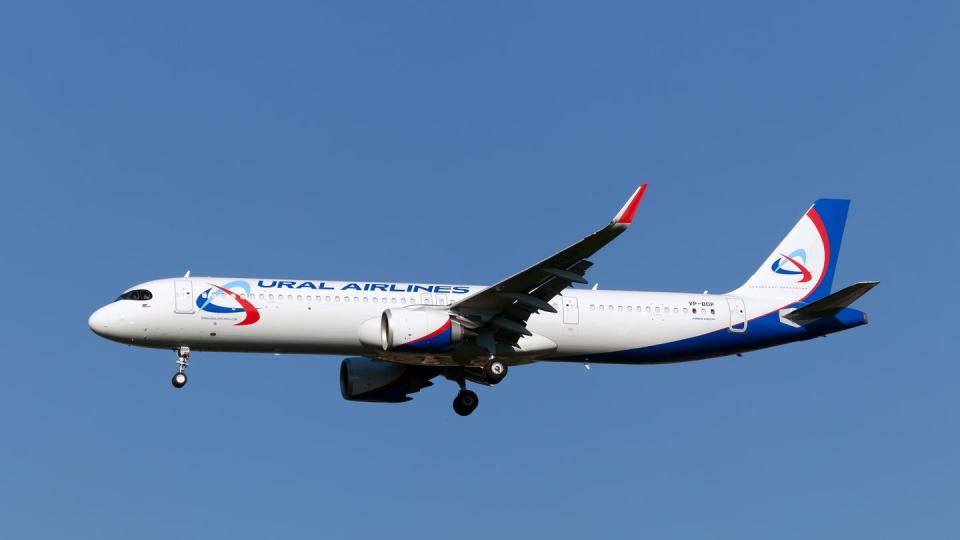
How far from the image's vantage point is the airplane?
44.2 m

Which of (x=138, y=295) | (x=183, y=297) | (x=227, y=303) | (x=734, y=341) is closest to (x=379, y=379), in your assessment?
(x=227, y=303)

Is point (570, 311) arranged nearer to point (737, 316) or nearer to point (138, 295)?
point (737, 316)

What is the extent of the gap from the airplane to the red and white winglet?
2.79 meters

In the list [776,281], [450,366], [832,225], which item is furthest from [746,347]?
[450,366]

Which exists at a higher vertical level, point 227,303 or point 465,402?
point 227,303

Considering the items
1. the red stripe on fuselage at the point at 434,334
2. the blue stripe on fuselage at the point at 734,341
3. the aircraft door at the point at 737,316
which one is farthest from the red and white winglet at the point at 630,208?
the aircraft door at the point at 737,316

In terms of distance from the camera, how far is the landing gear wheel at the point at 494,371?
149ft

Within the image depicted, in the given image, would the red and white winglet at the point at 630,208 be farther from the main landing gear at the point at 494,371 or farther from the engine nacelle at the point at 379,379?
the engine nacelle at the point at 379,379

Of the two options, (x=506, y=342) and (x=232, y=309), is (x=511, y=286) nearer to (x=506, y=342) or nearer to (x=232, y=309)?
(x=506, y=342)

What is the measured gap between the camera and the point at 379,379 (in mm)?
49844

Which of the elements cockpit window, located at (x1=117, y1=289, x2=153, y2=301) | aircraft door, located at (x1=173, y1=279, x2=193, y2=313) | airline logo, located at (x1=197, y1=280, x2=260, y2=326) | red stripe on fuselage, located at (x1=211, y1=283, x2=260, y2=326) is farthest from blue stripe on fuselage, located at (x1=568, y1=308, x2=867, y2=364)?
cockpit window, located at (x1=117, y1=289, x2=153, y2=301)

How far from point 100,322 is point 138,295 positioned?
1377mm

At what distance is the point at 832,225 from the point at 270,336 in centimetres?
2056

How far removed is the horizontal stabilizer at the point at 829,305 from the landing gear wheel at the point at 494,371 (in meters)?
9.94
